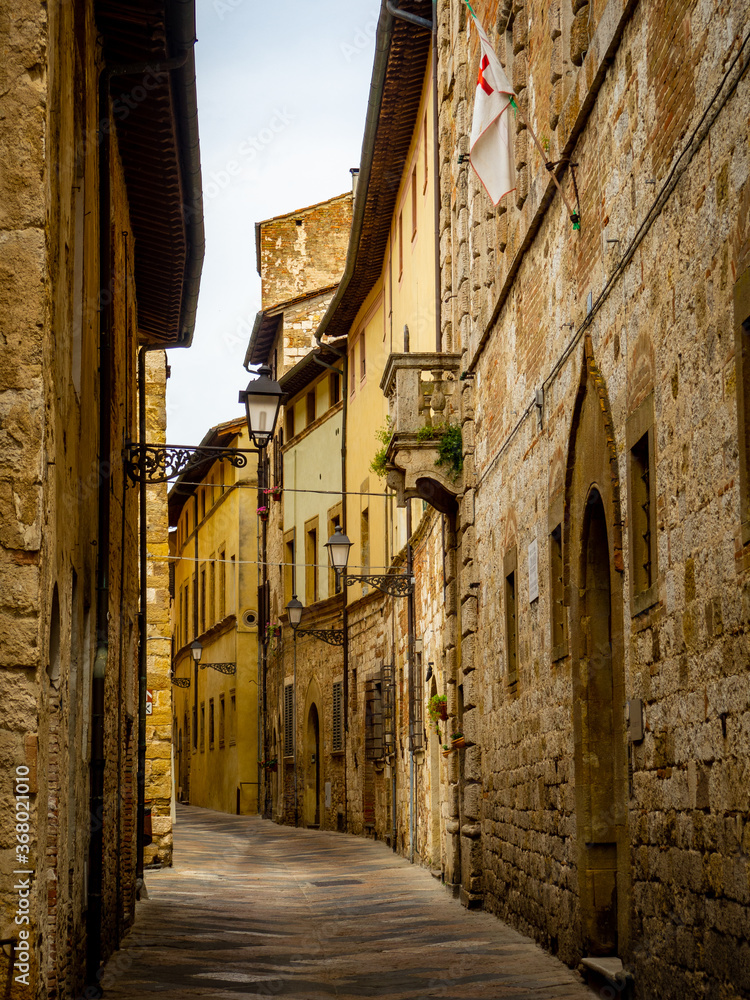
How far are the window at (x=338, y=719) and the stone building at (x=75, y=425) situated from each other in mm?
13324

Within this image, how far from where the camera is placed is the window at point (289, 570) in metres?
31.1

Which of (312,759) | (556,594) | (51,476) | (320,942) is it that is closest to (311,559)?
(312,759)

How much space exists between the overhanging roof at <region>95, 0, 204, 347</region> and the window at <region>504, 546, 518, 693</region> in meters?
4.01

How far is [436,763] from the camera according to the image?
1692cm

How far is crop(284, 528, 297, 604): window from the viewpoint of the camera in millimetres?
31094

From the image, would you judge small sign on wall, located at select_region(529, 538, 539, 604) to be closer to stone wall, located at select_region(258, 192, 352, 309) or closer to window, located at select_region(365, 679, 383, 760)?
window, located at select_region(365, 679, 383, 760)

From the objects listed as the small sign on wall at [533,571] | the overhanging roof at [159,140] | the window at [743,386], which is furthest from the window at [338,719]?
the window at [743,386]

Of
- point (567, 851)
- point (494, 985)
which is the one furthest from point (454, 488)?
point (494, 985)

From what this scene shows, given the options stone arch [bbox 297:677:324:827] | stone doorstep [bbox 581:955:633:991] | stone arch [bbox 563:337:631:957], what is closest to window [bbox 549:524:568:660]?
stone arch [bbox 563:337:631:957]

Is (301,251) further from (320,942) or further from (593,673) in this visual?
(593,673)

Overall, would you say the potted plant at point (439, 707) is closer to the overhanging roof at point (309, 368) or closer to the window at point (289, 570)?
the overhanging roof at point (309, 368)

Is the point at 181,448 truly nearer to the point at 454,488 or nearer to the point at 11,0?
the point at 454,488

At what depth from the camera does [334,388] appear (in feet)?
95.2

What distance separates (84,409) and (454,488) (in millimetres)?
6504
